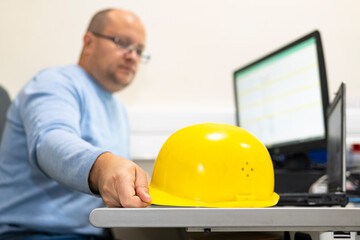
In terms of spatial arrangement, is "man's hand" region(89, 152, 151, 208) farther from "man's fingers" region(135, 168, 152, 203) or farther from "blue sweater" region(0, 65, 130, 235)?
"blue sweater" region(0, 65, 130, 235)

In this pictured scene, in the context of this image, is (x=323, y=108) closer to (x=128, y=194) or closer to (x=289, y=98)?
(x=289, y=98)

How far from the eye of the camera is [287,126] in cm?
157

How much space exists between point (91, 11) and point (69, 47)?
0.21 m

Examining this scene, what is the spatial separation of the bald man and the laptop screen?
1.85ft

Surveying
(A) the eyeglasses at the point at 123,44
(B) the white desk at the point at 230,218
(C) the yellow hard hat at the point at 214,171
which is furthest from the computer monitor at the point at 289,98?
(B) the white desk at the point at 230,218

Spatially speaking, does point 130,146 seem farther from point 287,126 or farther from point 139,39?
point 287,126

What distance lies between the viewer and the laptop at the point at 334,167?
2.97 ft

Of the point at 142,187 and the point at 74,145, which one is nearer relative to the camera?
the point at 142,187

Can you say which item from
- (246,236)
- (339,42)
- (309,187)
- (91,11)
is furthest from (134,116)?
(246,236)

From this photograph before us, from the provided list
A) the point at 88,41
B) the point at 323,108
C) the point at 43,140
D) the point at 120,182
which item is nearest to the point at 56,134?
the point at 43,140

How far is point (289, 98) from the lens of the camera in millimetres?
1554

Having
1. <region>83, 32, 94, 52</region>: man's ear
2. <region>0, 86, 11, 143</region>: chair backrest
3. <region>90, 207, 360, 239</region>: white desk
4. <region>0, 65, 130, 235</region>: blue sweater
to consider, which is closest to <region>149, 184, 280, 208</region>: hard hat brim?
<region>90, 207, 360, 239</region>: white desk

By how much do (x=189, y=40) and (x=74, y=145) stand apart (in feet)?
4.55

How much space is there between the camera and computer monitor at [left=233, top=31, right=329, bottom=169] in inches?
56.1
